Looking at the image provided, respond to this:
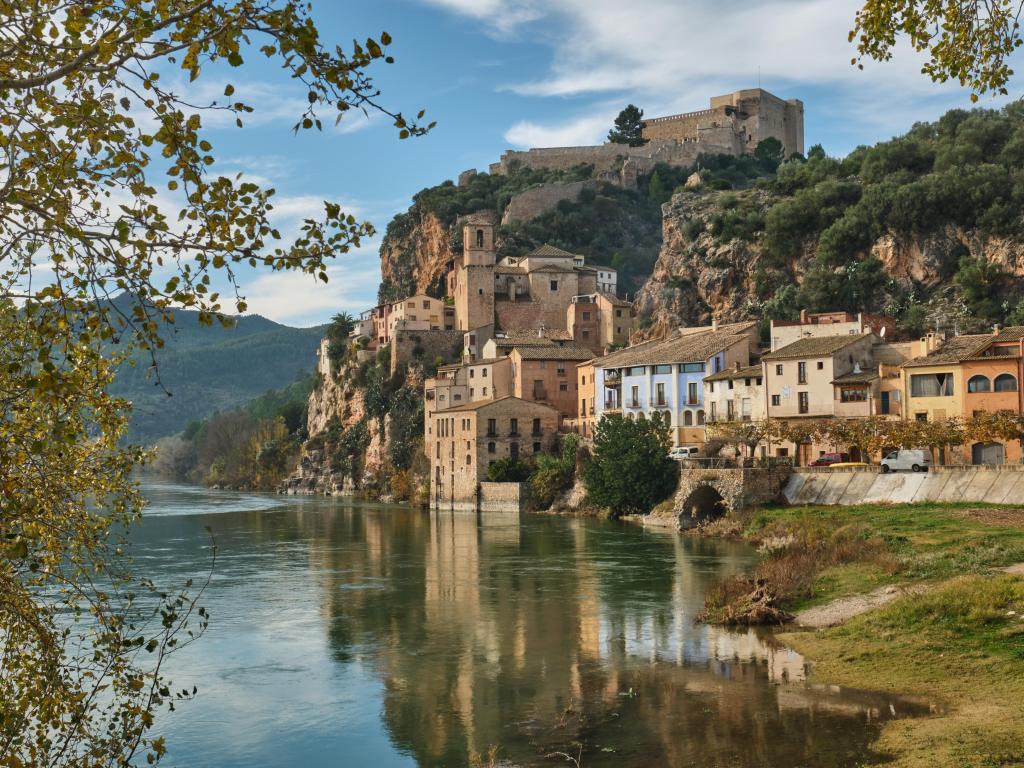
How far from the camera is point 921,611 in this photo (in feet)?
80.6

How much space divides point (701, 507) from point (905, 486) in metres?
12.1

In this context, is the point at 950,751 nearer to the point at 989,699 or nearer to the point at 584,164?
the point at 989,699

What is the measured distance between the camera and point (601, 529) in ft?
179

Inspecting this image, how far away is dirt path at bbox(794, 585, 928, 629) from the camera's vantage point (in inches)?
1058

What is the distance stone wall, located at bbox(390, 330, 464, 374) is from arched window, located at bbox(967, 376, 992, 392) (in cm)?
5664

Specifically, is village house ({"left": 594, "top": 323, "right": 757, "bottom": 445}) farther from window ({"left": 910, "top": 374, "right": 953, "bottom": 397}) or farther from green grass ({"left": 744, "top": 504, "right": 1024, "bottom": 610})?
green grass ({"left": 744, "top": 504, "right": 1024, "bottom": 610})

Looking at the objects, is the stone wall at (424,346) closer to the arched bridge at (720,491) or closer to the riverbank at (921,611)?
the arched bridge at (720,491)

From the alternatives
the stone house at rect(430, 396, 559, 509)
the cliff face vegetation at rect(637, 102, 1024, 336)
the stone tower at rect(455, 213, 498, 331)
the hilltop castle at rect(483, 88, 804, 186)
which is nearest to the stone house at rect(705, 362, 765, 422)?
the cliff face vegetation at rect(637, 102, 1024, 336)

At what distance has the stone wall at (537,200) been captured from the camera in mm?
120688

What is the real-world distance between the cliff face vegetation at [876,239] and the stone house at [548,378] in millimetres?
8351

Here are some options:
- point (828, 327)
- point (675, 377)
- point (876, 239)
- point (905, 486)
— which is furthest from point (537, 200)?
point (905, 486)

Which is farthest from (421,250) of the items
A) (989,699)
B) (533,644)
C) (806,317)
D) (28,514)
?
(28,514)

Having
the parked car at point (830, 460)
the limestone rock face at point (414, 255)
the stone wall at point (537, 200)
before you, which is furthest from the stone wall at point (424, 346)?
the parked car at point (830, 460)

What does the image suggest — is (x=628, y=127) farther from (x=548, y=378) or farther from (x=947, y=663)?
(x=947, y=663)
